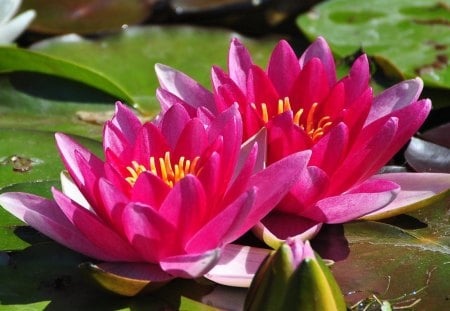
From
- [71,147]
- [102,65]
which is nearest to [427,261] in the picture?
[71,147]

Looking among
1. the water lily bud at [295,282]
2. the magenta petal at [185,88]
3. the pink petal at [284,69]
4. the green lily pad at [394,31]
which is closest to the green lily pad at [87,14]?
the green lily pad at [394,31]

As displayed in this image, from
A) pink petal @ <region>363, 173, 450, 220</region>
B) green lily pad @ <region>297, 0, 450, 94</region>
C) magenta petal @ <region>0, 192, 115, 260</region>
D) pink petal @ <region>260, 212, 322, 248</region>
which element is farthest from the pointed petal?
green lily pad @ <region>297, 0, 450, 94</region>

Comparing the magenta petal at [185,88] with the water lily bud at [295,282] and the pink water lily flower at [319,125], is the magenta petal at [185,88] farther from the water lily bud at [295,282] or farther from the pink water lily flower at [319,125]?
the water lily bud at [295,282]

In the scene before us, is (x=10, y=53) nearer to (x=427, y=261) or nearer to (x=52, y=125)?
(x=52, y=125)

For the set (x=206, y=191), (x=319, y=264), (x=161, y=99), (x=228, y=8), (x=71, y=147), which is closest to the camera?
(x=319, y=264)

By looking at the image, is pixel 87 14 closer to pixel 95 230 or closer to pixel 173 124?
pixel 173 124

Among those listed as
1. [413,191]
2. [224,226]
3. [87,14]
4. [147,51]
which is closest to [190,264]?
[224,226]
